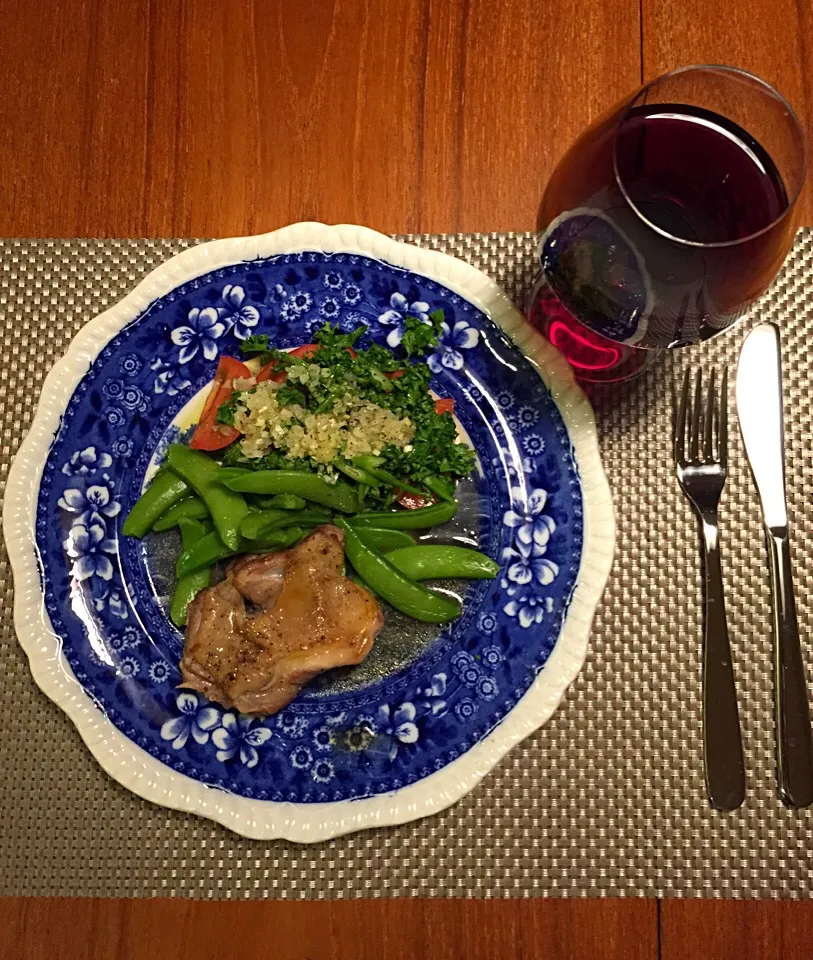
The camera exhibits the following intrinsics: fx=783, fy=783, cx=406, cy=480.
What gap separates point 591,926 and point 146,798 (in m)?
0.78

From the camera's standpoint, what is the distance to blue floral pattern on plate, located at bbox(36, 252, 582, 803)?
1.30 meters

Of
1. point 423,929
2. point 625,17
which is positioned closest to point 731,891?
point 423,929

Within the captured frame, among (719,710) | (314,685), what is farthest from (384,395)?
(719,710)

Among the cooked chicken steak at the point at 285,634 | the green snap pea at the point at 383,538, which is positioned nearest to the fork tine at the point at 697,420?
the green snap pea at the point at 383,538

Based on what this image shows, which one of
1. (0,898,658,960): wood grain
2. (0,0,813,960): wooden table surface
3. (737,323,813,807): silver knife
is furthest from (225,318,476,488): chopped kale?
(0,898,658,960): wood grain

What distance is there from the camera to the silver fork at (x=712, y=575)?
4.31 feet

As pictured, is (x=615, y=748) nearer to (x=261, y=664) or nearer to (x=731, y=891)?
(x=731, y=891)

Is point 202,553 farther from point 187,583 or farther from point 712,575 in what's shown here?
point 712,575

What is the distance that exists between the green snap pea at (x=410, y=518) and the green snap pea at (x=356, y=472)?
0.07 m

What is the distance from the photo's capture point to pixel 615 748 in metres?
1.34

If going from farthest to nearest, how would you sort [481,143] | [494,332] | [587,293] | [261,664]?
[481,143] → [494,332] → [261,664] → [587,293]

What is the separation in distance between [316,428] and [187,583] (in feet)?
1.15

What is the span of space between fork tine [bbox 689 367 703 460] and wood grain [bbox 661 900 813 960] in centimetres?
76

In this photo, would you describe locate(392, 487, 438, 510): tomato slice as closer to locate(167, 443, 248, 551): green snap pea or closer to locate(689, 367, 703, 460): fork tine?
locate(167, 443, 248, 551): green snap pea
